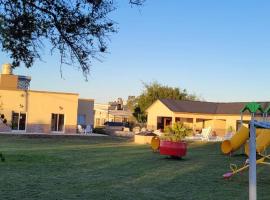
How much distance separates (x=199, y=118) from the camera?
193ft

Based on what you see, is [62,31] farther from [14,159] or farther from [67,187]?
[14,159]

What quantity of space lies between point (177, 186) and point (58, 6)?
8.54 meters

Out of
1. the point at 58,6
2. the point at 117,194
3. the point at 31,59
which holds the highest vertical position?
the point at 58,6

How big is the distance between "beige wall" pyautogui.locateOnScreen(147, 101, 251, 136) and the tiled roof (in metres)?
0.53

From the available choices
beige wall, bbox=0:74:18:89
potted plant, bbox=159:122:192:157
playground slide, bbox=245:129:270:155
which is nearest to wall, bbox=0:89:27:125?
beige wall, bbox=0:74:18:89

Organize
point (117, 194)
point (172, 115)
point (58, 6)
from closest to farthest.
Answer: point (58, 6), point (117, 194), point (172, 115)

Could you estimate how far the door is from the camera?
151ft

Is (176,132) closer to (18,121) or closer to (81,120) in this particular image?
(18,121)

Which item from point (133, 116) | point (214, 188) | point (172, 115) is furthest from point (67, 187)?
point (133, 116)

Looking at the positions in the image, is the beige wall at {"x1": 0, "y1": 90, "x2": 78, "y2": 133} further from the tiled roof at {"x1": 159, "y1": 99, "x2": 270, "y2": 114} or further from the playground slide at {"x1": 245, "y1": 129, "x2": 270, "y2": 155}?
the playground slide at {"x1": 245, "y1": 129, "x2": 270, "y2": 155}

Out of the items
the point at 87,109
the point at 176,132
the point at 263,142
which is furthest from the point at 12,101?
the point at 263,142

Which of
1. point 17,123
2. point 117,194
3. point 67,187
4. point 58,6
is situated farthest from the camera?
point 17,123

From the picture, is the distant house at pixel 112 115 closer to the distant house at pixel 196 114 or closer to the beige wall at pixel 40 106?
the distant house at pixel 196 114

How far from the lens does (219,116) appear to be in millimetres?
58781
